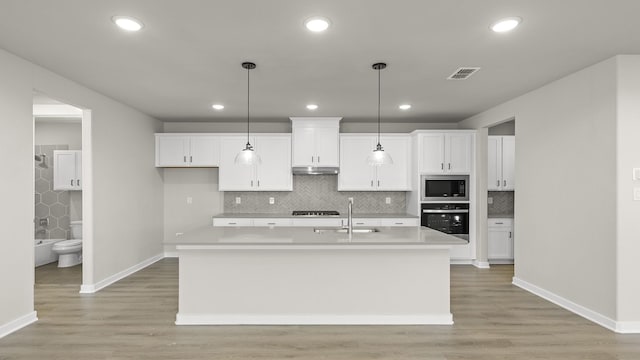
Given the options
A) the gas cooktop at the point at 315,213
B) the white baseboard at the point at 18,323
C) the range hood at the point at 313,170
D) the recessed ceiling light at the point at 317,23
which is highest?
the recessed ceiling light at the point at 317,23

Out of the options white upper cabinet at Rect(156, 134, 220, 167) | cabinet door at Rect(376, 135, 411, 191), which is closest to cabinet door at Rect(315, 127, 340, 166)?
cabinet door at Rect(376, 135, 411, 191)

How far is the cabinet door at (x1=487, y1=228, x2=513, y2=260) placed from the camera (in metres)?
5.95

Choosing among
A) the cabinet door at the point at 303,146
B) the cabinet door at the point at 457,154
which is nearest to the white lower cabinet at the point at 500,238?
the cabinet door at the point at 457,154

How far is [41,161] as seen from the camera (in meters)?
6.46

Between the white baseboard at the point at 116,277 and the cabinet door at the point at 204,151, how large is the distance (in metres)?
1.74

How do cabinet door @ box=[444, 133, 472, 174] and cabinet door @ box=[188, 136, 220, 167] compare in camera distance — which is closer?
cabinet door @ box=[444, 133, 472, 174]

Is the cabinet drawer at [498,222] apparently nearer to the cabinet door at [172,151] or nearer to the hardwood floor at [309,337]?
the hardwood floor at [309,337]

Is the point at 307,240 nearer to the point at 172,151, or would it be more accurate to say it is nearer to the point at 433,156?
the point at 433,156

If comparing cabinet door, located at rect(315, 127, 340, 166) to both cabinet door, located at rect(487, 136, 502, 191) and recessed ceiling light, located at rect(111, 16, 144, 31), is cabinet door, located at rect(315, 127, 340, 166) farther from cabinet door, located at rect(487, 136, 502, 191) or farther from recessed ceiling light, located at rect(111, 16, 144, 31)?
recessed ceiling light, located at rect(111, 16, 144, 31)

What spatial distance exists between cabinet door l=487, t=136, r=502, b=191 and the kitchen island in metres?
3.14

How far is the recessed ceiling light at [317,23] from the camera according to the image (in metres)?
2.52

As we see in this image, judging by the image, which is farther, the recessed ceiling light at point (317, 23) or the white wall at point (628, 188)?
the white wall at point (628, 188)

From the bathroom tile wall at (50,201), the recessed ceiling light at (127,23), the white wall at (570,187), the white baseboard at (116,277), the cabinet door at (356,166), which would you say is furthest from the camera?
the bathroom tile wall at (50,201)

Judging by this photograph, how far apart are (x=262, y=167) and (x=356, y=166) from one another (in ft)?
5.28
